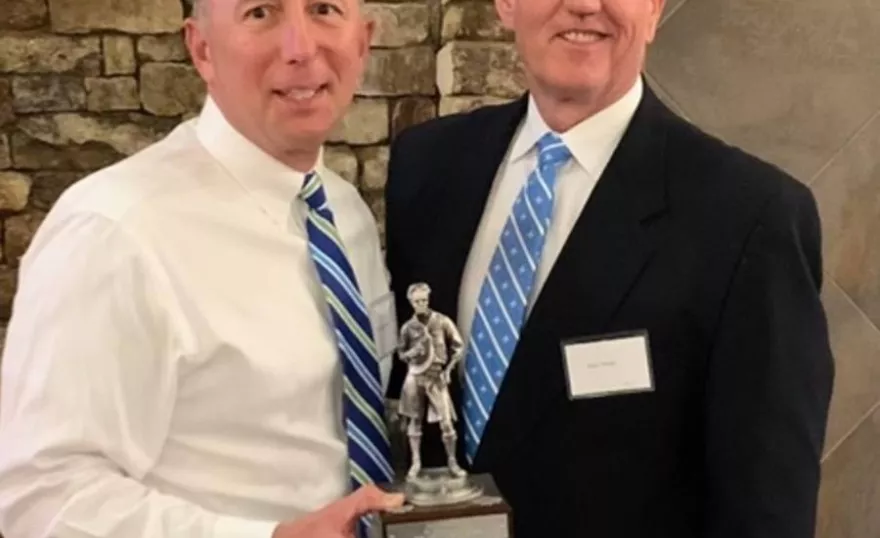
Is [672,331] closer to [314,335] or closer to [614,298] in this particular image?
[614,298]

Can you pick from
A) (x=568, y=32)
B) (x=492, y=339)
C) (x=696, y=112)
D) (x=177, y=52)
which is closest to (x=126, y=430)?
(x=492, y=339)

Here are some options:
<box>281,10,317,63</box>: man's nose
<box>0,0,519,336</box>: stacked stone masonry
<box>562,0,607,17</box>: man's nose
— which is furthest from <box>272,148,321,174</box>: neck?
<box>0,0,519,336</box>: stacked stone masonry

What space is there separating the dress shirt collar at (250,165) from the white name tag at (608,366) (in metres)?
0.38

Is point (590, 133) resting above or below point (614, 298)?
above

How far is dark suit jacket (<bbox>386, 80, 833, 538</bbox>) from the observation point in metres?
1.28

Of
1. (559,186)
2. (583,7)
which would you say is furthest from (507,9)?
(559,186)

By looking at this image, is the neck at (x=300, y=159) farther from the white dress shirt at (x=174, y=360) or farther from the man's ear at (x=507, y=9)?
the man's ear at (x=507, y=9)

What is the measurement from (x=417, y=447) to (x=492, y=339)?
0.71 feet

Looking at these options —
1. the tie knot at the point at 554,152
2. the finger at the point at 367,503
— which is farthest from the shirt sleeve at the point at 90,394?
the tie knot at the point at 554,152

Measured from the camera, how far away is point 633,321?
1318 millimetres

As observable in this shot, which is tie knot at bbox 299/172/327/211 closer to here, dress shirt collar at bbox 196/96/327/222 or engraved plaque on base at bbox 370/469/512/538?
dress shirt collar at bbox 196/96/327/222

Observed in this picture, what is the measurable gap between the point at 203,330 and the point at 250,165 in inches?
8.4

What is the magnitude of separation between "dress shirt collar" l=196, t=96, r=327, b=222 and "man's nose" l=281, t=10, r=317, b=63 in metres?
0.12

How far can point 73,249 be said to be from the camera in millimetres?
1189
